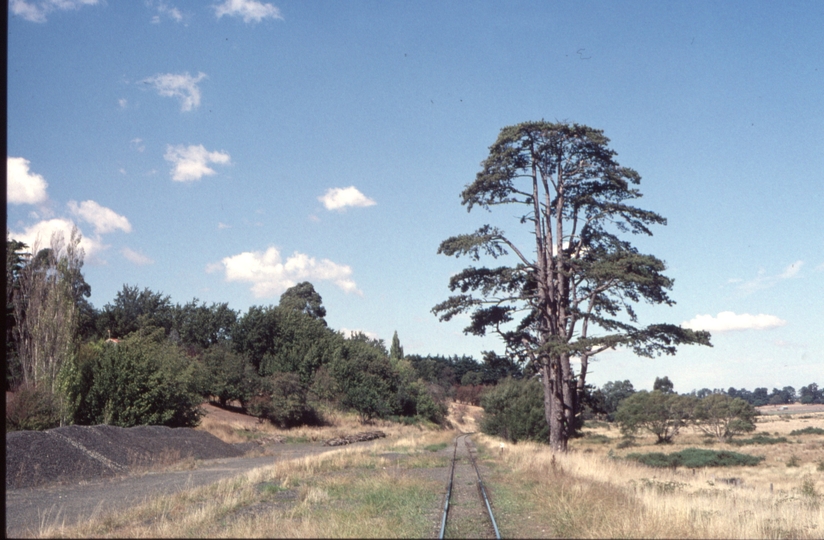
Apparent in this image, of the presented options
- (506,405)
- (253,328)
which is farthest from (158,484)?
(253,328)

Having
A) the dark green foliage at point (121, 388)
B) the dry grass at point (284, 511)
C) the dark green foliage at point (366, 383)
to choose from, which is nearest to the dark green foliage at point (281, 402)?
the dark green foliage at point (366, 383)

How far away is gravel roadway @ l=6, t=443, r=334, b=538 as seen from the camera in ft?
38.1

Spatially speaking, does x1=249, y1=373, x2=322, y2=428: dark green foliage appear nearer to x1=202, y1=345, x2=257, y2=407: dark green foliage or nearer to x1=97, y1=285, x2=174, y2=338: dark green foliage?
x1=202, y1=345, x2=257, y2=407: dark green foliage

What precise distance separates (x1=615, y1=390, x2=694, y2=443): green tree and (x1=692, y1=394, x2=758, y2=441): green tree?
6.11 ft

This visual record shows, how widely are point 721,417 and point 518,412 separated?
33.6 meters

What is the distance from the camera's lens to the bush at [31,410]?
27484mm

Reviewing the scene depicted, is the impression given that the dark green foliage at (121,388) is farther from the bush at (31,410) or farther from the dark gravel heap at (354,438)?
the dark gravel heap at (354,438)

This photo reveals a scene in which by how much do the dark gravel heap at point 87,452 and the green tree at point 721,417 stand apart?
46.9m

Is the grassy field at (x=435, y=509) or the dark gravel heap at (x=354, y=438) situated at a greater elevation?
the grassy field at (x=435, y=509)

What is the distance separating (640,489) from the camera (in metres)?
15.0

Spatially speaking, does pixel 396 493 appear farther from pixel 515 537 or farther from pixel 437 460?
pixel 437 460

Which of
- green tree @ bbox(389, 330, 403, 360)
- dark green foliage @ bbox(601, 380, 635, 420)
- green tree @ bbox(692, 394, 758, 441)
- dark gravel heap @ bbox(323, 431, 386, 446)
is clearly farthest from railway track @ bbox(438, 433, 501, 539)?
dark green foliage @ bbox(601, 380, 635, 420)

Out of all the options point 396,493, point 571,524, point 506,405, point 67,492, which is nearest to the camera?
point 571,524

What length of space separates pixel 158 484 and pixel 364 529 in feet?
40.9
